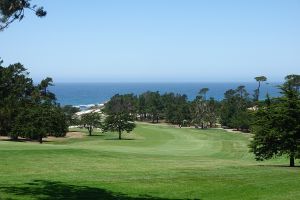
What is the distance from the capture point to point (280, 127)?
92.1 feet

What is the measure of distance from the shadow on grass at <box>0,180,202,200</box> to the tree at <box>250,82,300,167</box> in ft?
45.4

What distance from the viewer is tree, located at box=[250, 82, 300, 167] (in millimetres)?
27562

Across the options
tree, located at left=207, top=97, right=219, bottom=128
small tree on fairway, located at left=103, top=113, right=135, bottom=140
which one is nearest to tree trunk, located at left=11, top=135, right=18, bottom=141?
small tree on fairway, located at left=103, top=113, right=135, bottom=140

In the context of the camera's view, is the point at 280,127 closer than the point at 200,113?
Yes

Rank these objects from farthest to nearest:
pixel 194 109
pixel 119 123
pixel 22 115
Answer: pixel 194 109 < pixel 119 123 < pixel 22 115

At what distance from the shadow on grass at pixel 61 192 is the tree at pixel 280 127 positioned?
45.4 ft

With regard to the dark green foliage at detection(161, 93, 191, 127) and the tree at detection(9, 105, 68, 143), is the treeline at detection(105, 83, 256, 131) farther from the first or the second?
the tree at detection(9, 105, 68, 143)

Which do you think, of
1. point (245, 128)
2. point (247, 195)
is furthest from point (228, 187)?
point (245, 128)

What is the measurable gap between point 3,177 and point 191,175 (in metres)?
8.29

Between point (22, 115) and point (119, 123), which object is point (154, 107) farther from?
point (22, 115)

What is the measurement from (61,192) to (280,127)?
52.8 ft

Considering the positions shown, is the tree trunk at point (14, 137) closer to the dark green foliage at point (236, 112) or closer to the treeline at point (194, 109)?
the dark green foliage at point (236, 112)

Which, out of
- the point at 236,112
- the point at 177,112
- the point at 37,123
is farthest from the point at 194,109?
the point at 37,123

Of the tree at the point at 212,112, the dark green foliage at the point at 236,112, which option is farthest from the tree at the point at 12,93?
the tree at the point at 212,112
